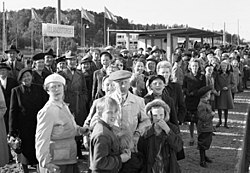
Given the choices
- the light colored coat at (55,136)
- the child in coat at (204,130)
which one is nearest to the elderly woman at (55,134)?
the light colored coat at (55,136)

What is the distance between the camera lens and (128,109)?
4406mm

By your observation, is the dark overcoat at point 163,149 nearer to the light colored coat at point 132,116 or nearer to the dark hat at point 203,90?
the light colored coat at point 132,116

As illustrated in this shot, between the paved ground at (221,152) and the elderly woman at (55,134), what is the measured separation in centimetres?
219

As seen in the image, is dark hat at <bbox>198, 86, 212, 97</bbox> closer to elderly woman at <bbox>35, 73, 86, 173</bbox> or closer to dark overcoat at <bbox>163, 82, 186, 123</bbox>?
dark overcoat at <bbox>163, 82, 186, 123</bbox>

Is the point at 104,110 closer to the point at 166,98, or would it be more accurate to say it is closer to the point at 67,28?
the point at 166,98

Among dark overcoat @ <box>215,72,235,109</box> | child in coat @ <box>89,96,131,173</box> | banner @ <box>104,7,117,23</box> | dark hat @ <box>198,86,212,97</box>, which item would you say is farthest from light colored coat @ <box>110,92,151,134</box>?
banner @ <box>104,7,117,23</box>

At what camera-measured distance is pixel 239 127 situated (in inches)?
392

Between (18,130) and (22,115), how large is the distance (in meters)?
0.26

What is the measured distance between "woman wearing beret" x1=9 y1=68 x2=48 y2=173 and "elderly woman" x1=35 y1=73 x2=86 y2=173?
4.99 feet

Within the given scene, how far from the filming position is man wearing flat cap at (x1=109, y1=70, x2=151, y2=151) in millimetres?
4336

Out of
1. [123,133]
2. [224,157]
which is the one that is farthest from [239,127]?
[123,133]

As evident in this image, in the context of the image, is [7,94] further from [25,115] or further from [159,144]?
[159,144]

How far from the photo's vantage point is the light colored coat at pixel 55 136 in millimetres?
3990

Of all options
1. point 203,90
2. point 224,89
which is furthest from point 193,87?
point 224,89
